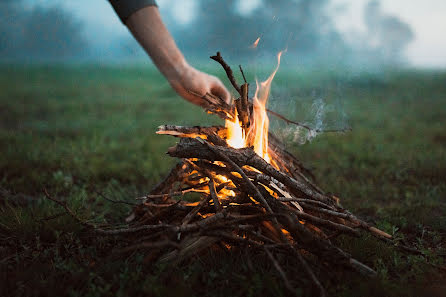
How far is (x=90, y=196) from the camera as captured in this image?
3465 mm

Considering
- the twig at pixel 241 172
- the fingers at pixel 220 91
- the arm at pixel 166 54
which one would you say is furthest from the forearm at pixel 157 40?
the twig at pixel 241 172

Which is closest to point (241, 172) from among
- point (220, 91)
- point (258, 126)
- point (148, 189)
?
point (258, 126)

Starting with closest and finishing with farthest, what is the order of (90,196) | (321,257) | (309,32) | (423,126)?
(321,257)
(309,32)
(90,196)
(423,126)

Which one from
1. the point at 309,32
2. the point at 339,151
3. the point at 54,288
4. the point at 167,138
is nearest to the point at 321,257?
the point at 54,288

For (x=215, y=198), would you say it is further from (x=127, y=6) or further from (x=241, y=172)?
(x=127, y=6)

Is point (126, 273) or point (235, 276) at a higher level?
point (235, 276)

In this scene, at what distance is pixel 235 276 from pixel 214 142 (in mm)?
798

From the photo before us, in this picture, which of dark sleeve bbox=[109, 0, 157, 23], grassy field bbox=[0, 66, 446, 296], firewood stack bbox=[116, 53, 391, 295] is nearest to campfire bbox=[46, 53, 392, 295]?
firewood stack bbox=[116, 53, 391, 295]

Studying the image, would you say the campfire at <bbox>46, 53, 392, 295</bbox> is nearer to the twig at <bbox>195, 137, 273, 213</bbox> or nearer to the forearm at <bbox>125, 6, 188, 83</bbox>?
the twig at <bbox>195, 137, 273, 213</bbox>

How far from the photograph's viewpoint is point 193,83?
7.75ft

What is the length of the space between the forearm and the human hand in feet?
0.06

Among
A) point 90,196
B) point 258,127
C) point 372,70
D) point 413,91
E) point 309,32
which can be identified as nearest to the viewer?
point 258,127

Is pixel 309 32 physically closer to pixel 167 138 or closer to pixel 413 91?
pixel 167 138

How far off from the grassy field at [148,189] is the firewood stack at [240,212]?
0.36 feet
